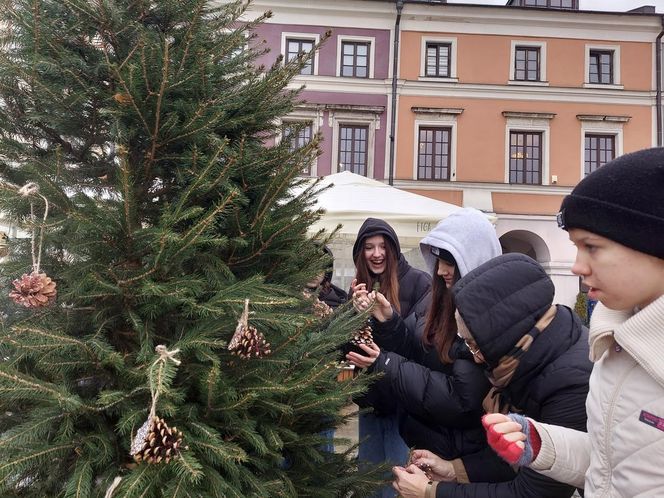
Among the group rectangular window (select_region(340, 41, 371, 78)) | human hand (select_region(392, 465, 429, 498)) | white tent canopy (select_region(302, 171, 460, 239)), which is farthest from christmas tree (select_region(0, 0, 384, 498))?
rectangular window (select_region(340, 41, 371, 78))

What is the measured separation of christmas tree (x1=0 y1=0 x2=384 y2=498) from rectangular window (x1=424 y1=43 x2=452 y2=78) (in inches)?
645

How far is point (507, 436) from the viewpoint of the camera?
4.28 feet

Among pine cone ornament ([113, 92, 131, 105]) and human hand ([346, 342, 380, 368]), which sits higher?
pine cone ornament ([113, 92, 131, 105])

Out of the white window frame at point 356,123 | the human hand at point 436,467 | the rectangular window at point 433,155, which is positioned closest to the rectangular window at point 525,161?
the rectangular window at point 433,155

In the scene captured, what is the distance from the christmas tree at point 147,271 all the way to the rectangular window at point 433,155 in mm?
15481

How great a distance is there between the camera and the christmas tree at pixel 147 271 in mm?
1251

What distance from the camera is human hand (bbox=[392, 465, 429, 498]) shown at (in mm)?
1709

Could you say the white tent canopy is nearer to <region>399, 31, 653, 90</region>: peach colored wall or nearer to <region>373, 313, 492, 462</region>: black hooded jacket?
<region>373, 313, 492, 462</region>: black hooded jacket

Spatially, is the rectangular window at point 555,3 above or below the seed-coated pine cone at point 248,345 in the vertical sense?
above

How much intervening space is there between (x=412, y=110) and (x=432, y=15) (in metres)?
3.01

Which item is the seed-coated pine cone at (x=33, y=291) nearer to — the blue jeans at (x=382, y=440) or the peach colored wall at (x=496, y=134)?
the blue jeans at (x=382, y=440)

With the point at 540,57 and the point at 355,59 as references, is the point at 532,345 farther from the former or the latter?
the point at 540,57

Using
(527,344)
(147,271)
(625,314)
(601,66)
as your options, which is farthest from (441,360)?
(601,66)

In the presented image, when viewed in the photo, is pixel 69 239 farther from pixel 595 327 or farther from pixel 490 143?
pixel 490 143
